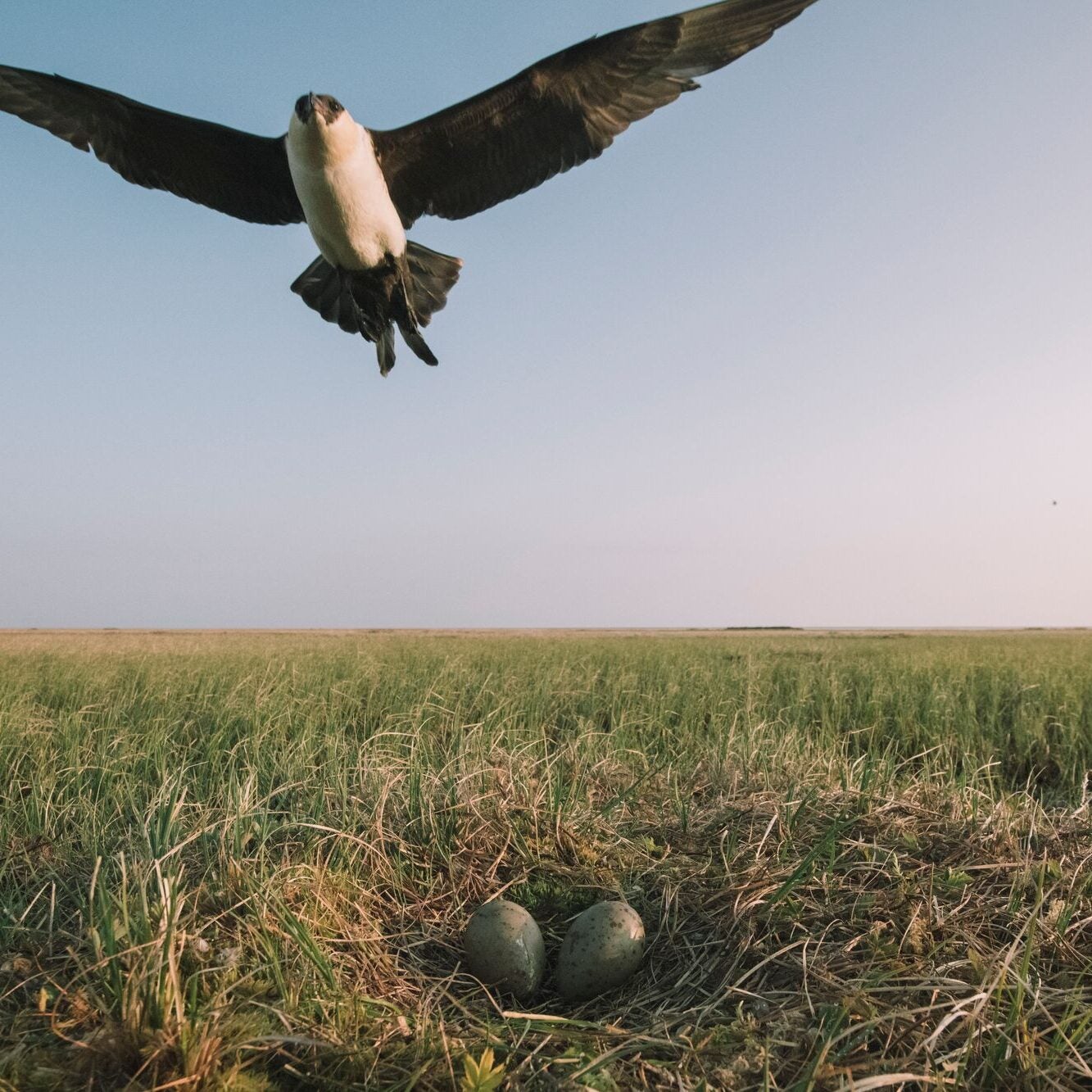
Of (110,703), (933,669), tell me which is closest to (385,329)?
(110,703)

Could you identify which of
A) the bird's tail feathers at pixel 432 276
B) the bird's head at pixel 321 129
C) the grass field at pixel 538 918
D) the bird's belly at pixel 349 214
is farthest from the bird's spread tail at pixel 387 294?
the grass field at pixel 538 918

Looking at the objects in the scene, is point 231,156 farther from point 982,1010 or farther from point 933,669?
point 933,669

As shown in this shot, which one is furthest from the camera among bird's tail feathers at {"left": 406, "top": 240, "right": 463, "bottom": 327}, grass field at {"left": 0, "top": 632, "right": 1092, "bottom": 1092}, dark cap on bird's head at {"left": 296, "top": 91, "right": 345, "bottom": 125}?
bird's tail feathers at {"left": 406, "top": 240, "right": 463, "bottom": 327}

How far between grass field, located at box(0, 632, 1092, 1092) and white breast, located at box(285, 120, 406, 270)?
2.87m

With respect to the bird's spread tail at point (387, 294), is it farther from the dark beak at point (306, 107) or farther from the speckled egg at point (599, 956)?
the speckled egg at point (599, 956)

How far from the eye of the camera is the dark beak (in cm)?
476

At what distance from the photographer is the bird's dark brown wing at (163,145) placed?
543 cm

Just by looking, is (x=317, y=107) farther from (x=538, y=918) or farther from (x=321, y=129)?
(x=538, y=918)

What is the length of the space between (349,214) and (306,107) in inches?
22.6

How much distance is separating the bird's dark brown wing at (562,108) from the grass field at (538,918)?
357cm

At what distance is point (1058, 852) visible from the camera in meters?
3.10

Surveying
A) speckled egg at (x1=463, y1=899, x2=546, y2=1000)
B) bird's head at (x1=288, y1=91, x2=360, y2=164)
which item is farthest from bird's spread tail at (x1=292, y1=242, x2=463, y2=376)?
speckled egg at (x1=463, y1=899, x2=546, y2=1000)

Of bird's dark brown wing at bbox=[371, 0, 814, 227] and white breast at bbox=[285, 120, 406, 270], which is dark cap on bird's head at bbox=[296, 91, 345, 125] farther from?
bird's dark brown wing at bbox=[371, 0, 814, 227]

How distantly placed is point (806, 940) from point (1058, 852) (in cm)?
129
